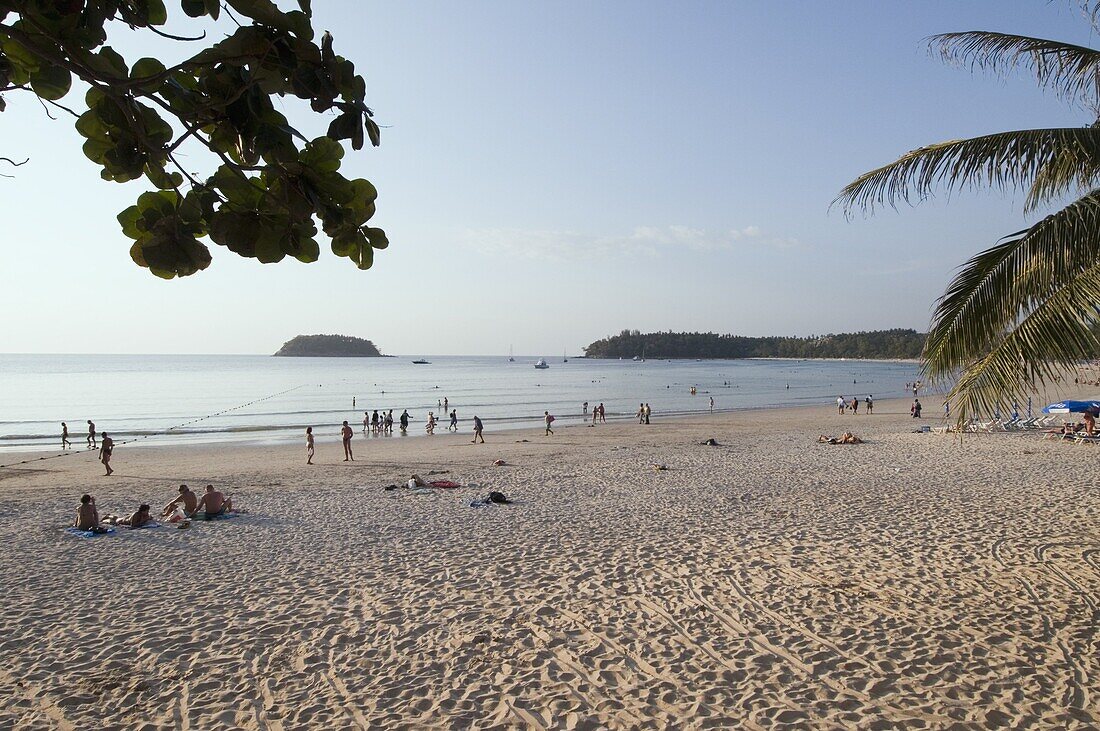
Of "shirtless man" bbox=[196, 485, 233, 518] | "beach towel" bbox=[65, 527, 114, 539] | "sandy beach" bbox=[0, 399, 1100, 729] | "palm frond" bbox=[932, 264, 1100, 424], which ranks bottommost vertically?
"sandy beach" bbox=[0, 399, 1100, 729]

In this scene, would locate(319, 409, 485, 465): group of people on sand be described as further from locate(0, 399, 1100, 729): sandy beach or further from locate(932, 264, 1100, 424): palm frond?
locate(932, 264, 1100, 424): palm frond

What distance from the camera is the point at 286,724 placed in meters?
4.51

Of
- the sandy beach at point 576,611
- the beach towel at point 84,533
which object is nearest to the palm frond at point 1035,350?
the sandy beach at point 576,611

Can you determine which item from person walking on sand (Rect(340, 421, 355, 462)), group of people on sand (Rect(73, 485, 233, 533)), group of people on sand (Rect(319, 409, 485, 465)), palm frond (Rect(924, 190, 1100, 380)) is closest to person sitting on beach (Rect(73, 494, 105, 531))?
group of people on sand (Rect(73, 485, 233, 533))

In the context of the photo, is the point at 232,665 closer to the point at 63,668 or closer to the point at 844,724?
the point at 63,668

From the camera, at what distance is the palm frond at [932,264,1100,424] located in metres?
5.14

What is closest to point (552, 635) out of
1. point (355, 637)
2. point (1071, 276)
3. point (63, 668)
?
point (355, 637)

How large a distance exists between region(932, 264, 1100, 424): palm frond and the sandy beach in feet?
6.98

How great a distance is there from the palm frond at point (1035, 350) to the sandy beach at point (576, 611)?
213cm

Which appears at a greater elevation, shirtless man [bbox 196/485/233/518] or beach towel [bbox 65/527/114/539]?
shirtless man [bbox 196/485/233/518]

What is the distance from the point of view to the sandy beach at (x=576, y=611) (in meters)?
4.71

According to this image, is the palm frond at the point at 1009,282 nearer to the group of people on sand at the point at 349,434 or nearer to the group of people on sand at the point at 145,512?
the group of people on sand at the point at 145,512

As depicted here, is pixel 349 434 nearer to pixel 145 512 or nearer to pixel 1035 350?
pixel 145 512

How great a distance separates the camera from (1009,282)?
5.44 metres
